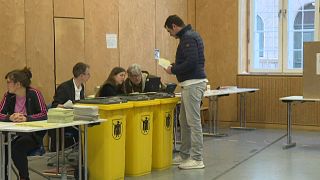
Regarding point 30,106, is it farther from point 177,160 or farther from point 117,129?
point 177,160

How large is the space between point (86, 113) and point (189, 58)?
1.46 metres

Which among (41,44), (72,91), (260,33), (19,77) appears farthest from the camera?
(260,33)

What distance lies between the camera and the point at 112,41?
315 inches

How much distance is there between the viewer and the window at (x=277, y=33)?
371 inches

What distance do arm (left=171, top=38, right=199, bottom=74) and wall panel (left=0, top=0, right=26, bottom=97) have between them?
1968 mm

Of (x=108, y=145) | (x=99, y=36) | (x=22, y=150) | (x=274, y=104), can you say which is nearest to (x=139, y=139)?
(x=108, y=145)

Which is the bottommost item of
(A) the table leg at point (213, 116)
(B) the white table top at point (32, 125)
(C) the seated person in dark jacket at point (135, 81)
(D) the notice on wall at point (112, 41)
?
(A) the table leg at point (213, 116)

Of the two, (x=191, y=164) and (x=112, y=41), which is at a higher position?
(x=112, y=41)

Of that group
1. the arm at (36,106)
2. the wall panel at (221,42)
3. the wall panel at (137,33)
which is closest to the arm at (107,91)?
the arm at (36,106)

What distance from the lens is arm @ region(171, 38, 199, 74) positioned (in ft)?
18.9

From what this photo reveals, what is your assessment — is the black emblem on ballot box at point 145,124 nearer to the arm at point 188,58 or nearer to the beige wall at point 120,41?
the arm at point 188,58

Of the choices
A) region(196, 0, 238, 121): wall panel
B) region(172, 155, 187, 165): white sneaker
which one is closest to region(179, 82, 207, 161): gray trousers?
region(172, 155, 187, 165): white sneaker

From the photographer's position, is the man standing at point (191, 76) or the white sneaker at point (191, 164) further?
the white sneaker at point (191, 164)

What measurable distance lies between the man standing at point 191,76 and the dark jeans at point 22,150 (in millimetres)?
1753
